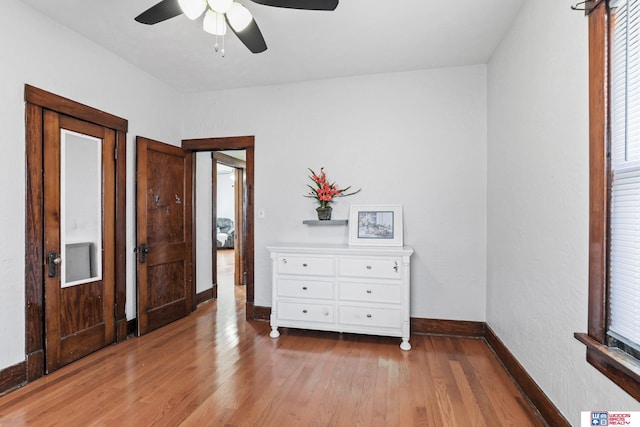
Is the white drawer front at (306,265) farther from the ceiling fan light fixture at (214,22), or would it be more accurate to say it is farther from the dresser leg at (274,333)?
the ceiling fan light fixture at (214,22)

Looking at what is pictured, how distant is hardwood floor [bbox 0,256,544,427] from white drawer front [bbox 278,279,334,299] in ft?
1.38

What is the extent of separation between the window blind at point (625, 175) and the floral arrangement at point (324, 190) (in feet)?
7.58

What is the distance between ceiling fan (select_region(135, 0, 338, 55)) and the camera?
1871 millimetres

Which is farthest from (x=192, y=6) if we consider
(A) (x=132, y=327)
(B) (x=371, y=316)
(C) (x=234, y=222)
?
(C) (x=234, y=222)

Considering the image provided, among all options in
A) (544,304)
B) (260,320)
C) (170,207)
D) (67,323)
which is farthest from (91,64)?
(544,304)

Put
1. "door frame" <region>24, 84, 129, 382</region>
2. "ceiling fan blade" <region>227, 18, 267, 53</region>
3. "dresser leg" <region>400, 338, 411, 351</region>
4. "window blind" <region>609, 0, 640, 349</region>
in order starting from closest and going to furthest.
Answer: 1. "window blind" <region>609, 0, 640, 349</region>
2. "ceiling fan blade" <region>227, 18, 267, 53</region>
3. "door frame" <region>24, 84, 129, 382</region>
4. "dresser leg" <region>400, 338, 411, 351</region>

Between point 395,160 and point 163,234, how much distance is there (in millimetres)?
2626

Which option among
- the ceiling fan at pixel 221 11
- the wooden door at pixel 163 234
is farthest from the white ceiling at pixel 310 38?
the wooden door at pixel 163 234

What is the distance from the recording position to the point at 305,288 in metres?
3.26

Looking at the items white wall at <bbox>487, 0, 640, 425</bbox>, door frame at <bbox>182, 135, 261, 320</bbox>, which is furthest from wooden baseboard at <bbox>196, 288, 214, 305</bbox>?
white wall at <bbox>487, 0, 640, 425</bbox>

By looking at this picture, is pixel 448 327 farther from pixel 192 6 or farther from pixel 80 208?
pixel 80 208

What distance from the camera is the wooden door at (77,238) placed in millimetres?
2525

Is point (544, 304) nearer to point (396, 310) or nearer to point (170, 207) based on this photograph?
point (396, 310)

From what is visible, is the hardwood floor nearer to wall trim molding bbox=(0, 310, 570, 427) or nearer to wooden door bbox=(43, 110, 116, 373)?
wall trim molding bbox=(0, 310, 570, 427)
